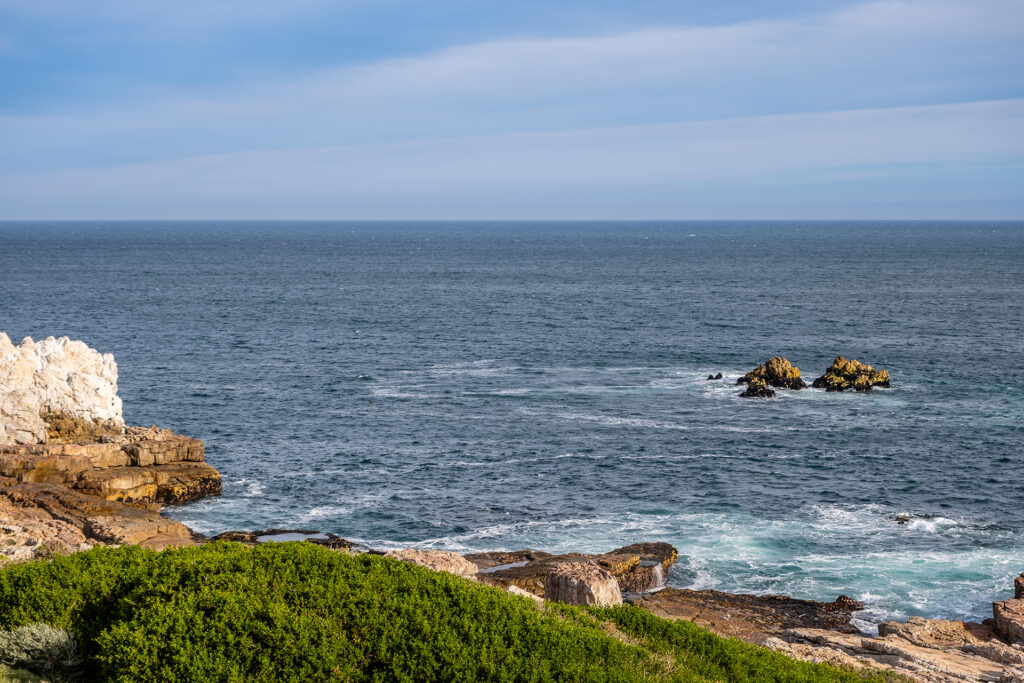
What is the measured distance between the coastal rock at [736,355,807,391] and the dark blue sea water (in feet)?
5.64

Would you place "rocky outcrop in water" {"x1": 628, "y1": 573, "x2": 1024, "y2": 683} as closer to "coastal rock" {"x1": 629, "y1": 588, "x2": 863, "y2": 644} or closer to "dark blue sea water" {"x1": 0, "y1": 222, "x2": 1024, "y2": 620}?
"coastal rock" {"x1": 629, "y1": 588, "x2": 863, "y2": 644}

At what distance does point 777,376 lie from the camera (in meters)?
77.9

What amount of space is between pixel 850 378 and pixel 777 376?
6036 millimetres

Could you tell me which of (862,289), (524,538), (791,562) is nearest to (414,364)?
(524,538)

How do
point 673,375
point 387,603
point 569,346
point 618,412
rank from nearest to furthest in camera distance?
point 387,603 < point 618,412 < point 673,375 < point 569,346

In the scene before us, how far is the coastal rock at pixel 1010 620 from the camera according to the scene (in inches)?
1272

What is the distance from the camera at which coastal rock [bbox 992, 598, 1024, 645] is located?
106 feet

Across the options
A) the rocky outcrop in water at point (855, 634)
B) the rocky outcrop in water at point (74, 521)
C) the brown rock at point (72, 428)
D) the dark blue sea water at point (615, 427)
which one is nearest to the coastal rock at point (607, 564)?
the rocky outcrop in water at point (855, 634)

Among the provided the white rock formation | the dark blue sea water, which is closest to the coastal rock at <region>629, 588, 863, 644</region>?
the dark blue sea water

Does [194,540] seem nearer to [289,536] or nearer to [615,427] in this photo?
[289,536]

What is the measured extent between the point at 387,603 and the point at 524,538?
1096 inches

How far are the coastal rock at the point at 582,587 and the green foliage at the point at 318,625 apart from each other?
5995mm

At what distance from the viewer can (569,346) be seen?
320 feet

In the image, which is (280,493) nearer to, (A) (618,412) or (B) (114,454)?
(B) (114,454)
